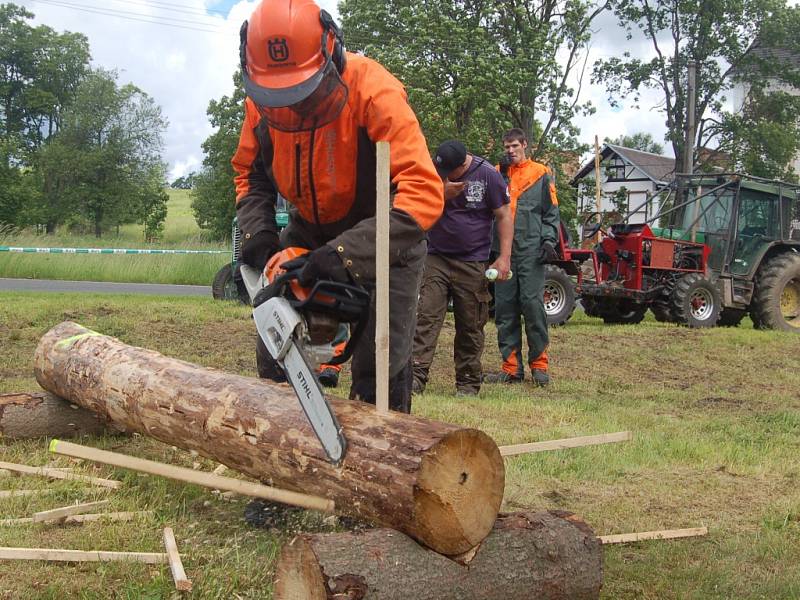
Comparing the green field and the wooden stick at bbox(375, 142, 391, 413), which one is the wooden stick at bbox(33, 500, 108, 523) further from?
the green field

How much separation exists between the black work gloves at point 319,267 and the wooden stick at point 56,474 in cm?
156

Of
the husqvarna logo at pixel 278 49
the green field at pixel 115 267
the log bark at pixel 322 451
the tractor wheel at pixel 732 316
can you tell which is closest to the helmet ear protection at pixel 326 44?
the husqvarna logo at pixel 278 49

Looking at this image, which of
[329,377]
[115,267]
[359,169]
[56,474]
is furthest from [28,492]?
[115,267]

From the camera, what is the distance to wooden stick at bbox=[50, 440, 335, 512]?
8.51 feet

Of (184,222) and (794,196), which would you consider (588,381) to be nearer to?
(794,196)

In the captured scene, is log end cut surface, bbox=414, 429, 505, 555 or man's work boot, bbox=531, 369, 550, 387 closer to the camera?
log end cut surface, bbox=414, 429, 505, 555

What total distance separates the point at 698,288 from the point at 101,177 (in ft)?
117

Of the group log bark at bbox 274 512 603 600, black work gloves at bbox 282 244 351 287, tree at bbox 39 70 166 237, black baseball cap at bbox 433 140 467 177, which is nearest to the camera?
log bark at bbox 274 512 603 600

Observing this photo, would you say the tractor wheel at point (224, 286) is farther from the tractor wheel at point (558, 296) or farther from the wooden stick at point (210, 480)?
the wooden stick at point (210, 480)

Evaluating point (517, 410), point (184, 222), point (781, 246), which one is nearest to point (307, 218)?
point (517, 410)

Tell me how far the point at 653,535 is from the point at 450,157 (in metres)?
3.39

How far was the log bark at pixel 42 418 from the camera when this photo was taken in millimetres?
4384

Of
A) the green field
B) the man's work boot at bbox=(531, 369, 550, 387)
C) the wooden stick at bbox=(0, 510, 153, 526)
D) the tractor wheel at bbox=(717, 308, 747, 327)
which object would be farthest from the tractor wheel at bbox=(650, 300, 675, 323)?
the green field

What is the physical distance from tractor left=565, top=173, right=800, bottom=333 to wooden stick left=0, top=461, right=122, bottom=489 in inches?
334
